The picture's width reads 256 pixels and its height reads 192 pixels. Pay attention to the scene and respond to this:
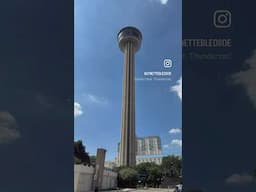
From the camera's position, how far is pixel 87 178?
151 inches

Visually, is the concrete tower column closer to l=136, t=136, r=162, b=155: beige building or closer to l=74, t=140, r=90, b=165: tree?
l=136, t=136, r=162, b=155: beige building

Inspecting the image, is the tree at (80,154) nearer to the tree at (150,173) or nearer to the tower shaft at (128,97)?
the tower shaft at (128,97)

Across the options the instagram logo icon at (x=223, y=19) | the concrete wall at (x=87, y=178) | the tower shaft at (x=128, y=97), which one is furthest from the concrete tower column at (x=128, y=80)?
the instagram logo icon at (x=223, y=19)

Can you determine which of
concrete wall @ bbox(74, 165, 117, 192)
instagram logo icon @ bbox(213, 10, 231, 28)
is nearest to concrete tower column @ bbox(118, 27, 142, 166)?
concrete wall @ bbox(74, 165, 117, 192)

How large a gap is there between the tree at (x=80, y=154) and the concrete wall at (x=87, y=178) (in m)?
0.06

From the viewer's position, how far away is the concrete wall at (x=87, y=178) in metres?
3.74

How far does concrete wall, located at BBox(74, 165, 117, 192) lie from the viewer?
12.3ft

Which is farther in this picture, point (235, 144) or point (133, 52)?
point (133, 52)
